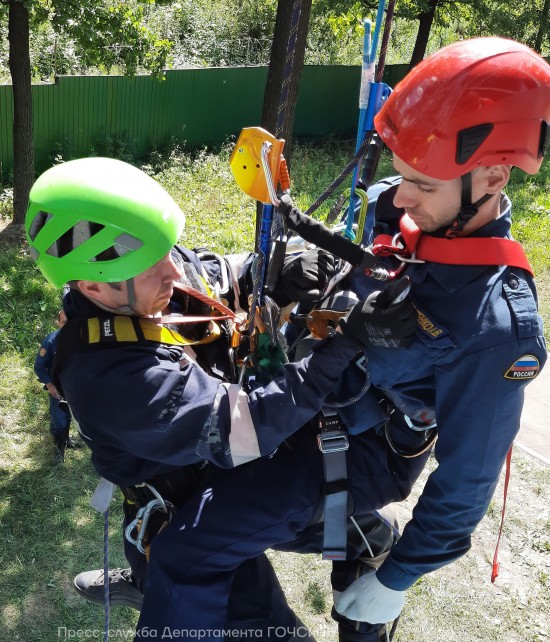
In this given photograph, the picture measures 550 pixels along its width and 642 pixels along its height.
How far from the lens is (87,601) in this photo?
397cm

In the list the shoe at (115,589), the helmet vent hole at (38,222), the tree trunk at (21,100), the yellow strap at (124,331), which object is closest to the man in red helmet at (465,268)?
the yellow strap at (124,331)

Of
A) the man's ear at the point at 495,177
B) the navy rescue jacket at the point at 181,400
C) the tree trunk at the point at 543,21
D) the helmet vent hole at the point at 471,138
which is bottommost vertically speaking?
the navy rescue jacket at the point at 181,400

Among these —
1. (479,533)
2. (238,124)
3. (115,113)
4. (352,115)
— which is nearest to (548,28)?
(352,115)

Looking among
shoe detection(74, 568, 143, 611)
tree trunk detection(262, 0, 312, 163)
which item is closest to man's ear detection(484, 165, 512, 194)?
shoe detection(74, 568, 143, 611)

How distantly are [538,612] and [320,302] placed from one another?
8.50ft

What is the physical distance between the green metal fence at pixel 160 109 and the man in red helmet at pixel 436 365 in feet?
35.0

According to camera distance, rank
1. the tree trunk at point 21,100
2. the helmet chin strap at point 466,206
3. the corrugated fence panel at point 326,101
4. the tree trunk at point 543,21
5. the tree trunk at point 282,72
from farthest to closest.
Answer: the tree trunk at point 543,21 < the corrugated fence panel at point 326,101 < the tree trunk at point 21,100 < the tree trunk at point 282,72 < the helmet chin strap at point 466,206

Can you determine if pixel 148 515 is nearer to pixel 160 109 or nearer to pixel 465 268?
pixel 465 268

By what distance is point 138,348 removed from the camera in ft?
7.95

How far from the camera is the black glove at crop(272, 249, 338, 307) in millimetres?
2848

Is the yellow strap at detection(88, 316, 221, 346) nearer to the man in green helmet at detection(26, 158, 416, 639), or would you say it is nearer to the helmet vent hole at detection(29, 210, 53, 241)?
the man in green helmet at detection(26, 158, 416, 639)

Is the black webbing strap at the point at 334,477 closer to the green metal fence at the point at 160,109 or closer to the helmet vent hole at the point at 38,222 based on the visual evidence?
the helmet vent hole at the point at 38,222

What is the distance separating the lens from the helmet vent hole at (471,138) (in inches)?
83.9

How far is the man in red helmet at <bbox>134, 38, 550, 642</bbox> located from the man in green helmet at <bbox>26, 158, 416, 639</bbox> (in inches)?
6.9
